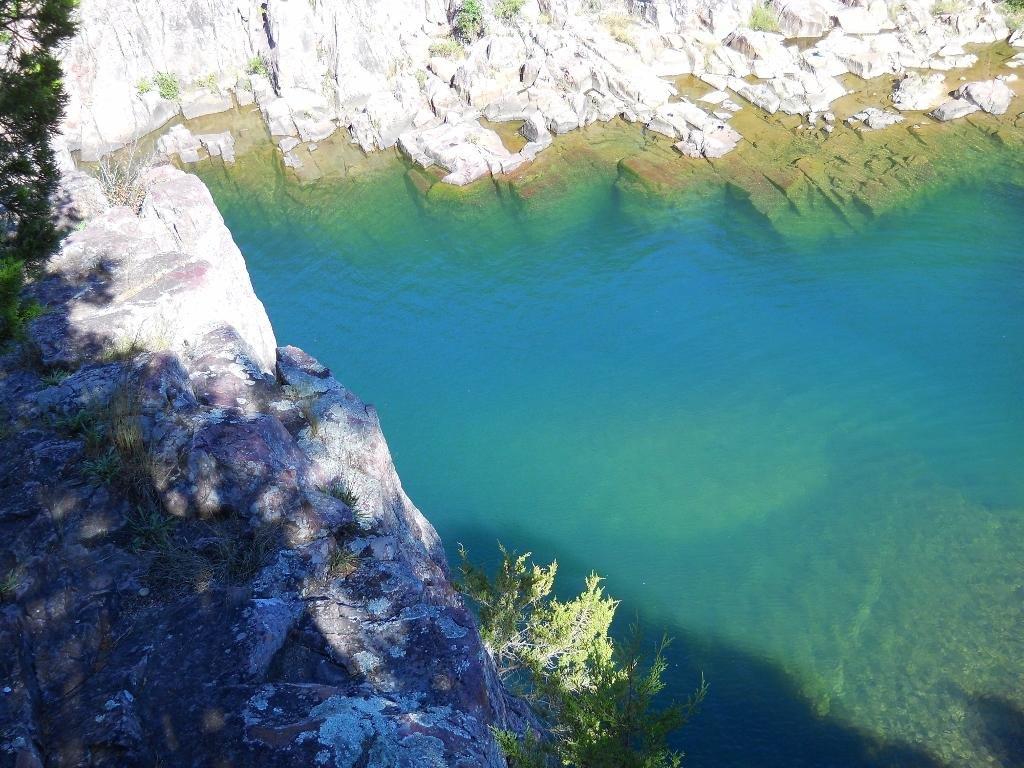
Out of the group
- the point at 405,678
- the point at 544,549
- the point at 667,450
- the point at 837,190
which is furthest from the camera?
the point at 837,190

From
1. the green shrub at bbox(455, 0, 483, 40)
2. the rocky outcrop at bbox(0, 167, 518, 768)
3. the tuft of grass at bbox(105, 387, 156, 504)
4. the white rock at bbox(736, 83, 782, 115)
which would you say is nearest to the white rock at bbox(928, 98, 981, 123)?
the white rock at bbox(736, 83, 782, 115)

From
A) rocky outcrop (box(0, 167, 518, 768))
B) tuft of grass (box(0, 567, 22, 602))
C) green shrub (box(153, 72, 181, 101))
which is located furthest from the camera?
green shrub (box(153, 72, 181, 101))

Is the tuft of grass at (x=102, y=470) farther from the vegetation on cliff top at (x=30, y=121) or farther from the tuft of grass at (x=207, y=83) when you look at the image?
the tuft of grass at (x=207, y=83)

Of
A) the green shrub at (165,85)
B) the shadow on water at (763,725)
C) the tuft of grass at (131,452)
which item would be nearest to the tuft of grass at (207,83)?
the green shrub at (165,85)

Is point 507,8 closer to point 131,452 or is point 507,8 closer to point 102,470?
point 131,452

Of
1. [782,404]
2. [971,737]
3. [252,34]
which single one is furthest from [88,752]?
[252,34]

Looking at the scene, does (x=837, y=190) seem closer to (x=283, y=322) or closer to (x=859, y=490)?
(x=859, y=490)

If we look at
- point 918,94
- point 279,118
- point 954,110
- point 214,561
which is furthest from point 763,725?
point 279,118

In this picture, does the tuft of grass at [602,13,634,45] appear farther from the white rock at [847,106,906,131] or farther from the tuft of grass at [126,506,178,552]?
the tuft of grass at [126,506,178,552]
